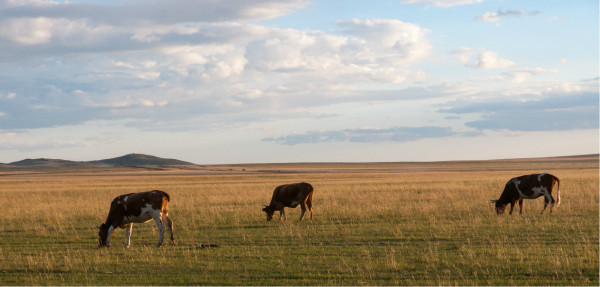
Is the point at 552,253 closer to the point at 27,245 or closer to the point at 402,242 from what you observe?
the point at 402,242

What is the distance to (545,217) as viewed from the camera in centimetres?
2011

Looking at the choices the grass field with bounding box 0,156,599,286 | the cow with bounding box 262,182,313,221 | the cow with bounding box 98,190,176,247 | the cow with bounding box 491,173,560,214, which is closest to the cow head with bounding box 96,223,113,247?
the cow with bounding box 98,190,176,247

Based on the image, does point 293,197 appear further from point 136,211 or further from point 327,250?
point 327,250

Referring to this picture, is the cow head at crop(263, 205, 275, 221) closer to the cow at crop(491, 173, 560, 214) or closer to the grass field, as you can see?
the grass field

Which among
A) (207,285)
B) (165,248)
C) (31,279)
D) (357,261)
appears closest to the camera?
(207,285)

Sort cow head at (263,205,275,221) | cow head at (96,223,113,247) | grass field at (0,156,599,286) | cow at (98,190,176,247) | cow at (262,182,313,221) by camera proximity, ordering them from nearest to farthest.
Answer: grass field at (0,156,599,286)
cow at (98,190,176,247)
cow head at (96,223,113,247)
cow head at (263,205,275,221)
cow at (262,182,313,221)

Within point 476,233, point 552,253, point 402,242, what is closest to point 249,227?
point 402,242

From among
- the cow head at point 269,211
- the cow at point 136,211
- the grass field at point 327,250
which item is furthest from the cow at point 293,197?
the cow at point 136,211

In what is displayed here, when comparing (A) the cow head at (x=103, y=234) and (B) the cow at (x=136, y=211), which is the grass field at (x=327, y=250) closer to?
(A) the cow head at (x=103, y=234)

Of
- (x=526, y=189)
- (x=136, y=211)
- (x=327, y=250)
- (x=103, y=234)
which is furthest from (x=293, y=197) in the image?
(x=526, y=189)

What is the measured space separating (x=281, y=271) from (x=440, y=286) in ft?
11.1

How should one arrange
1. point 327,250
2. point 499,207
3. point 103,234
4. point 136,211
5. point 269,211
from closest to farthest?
1. point 327,250
2. point 136,211
3. point 103,234
4. point 269,211
5. point 499,207

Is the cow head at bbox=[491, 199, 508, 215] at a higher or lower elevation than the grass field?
higher

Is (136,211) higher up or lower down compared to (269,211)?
higher up
